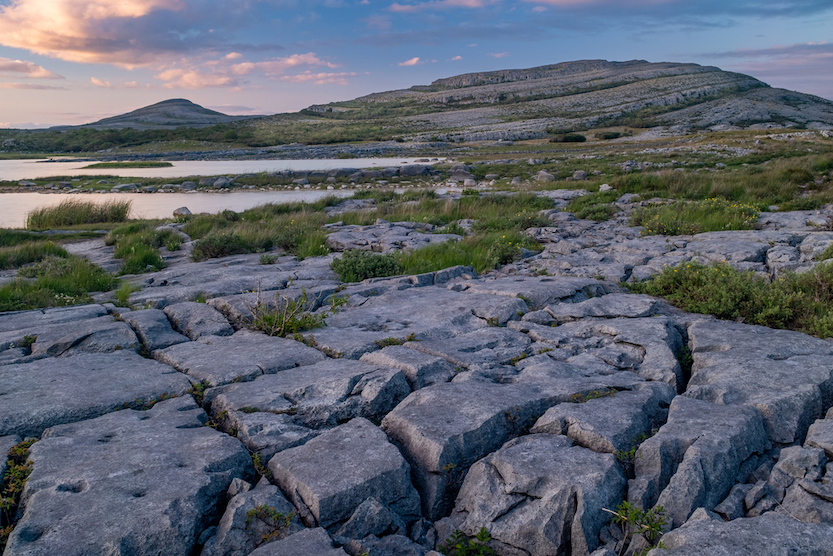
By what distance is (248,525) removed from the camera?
9.24 ft

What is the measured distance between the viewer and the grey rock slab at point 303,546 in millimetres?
2625

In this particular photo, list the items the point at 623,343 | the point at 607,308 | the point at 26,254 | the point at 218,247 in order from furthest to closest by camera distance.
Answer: the point at 26,254 → the point at 218,247 → the point at 607,308 → the point at 623,343

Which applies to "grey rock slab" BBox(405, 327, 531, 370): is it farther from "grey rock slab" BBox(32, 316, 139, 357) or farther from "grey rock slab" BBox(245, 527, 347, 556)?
"grey rock slab" BBox(32, 316, 139, 357)

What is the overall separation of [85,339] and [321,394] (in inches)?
108

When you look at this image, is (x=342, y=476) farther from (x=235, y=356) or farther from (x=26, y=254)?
(x=26, y=254)

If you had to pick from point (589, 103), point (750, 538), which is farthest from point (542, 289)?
point (589, 103)

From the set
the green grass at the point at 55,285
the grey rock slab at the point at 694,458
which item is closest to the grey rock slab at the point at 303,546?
the grey rock slab at the point at 694,458

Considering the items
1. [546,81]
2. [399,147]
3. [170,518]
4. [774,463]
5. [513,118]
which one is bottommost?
[774,463]

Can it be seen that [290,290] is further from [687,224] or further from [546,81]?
[546,81]

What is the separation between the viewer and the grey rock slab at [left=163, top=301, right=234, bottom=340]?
555 cm

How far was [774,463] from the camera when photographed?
3.40 metres

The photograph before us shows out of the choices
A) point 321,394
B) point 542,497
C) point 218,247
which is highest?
point 218,247

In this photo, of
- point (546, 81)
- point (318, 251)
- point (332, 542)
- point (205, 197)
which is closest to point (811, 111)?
point (546, 81)

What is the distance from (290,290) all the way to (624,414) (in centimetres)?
455
